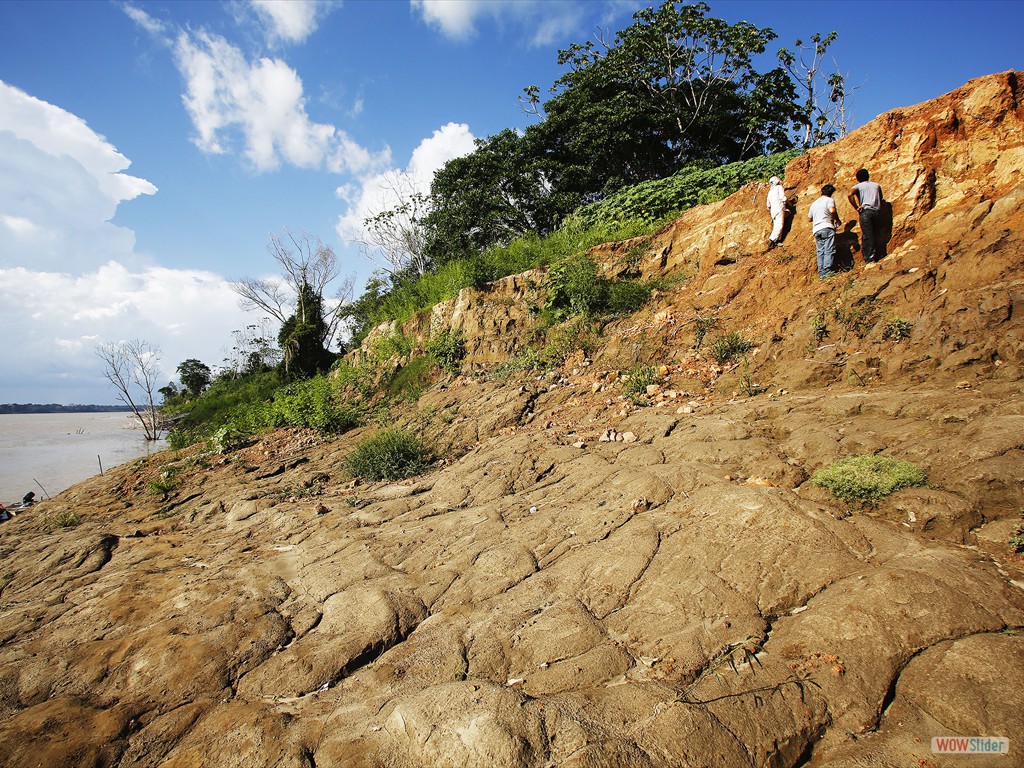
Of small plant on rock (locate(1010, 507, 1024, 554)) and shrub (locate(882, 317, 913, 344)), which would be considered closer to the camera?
small plant on rock (locate(1010, 507, 1024, 554))

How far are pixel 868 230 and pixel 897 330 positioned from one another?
1857 millimetres

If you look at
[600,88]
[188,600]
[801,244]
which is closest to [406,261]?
[600,88]

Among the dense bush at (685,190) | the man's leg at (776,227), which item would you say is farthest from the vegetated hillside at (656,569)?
the dense bush at (685,190)

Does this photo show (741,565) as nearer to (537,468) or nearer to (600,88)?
(537,468)

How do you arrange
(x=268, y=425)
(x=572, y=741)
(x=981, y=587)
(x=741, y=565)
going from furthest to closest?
1. (x=268, y=425)
2. (x=741, y=565)
3. (x=981, y=587)
4. (x=572, y=741)

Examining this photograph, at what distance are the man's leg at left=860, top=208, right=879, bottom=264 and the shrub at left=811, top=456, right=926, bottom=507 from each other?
4077 millimetres

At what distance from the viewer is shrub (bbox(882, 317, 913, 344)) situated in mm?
4875

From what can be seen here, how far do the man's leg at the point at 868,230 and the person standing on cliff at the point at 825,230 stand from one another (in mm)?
315

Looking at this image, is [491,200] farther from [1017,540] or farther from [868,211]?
[1017,540]

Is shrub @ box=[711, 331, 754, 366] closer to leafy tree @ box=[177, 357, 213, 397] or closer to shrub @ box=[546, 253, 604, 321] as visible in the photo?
shrub @ box=[546, 253, 604, 321]

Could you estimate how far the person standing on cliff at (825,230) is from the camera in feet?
20.4

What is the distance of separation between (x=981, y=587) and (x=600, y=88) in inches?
746

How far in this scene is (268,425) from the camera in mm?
11109

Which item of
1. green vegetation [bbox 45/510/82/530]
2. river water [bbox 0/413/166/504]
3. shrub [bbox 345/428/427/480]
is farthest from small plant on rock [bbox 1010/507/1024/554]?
river water [bbox 0/413/166/504]
